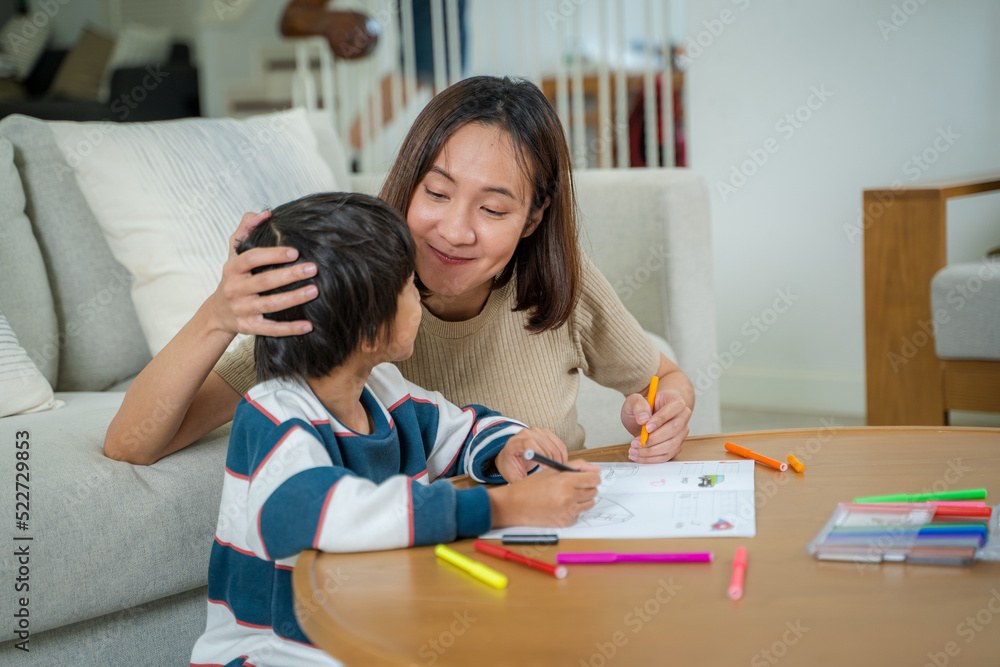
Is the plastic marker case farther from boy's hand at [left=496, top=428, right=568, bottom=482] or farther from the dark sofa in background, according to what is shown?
the dark sofa in background

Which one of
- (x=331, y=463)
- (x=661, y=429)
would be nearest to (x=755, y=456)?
(x=661, y=429)

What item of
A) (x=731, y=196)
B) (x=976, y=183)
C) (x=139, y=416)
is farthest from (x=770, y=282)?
(x=139, y=416)

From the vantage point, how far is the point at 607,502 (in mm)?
812

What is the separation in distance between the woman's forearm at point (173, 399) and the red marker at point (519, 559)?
0.35 meters

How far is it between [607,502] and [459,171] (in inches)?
15.9

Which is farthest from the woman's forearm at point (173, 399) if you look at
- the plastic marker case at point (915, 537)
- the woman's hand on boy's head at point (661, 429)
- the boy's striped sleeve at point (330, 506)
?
the plastic marker case at point (915, 537)

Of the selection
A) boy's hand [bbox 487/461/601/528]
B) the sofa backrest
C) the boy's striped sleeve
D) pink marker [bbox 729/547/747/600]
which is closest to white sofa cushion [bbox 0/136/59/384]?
the sofa backrest

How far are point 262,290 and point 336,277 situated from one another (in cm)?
6

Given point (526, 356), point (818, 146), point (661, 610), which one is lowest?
point (661, 610)

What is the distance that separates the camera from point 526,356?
121 cm

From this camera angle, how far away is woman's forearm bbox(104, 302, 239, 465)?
90 centimetres

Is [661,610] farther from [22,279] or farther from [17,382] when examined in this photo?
[22,279]

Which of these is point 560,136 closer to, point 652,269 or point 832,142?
point 652,269

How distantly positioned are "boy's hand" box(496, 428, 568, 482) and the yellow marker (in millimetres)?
184
